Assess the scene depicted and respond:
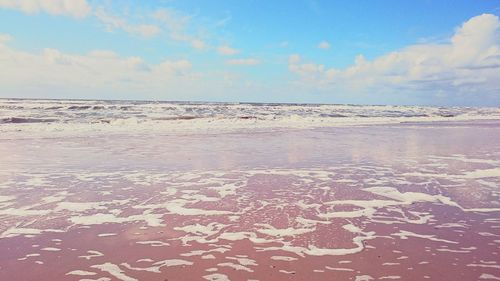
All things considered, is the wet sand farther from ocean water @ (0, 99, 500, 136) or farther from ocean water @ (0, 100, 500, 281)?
ocean water @ (0, 99, 500, 136)

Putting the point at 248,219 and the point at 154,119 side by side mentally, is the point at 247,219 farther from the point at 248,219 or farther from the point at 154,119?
the point at 154,119

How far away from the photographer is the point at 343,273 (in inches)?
149

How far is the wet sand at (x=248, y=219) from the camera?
12.8 ft

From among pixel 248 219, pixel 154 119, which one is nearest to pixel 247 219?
pixel 248 219

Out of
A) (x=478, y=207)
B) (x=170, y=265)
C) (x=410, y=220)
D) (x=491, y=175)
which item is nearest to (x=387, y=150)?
(x=491, y=175)

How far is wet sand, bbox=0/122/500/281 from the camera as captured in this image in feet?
12.8

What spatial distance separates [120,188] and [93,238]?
274 cm

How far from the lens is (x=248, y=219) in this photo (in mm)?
5551

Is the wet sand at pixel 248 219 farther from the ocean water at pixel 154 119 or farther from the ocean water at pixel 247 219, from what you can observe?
the ocean water at pixel 154 119

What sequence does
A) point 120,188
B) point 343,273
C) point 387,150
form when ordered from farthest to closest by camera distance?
point 387,150
point 120,188
point 343,273

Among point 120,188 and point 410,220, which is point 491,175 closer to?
point 410,220

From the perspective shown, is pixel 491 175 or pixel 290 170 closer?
pixel 491 175

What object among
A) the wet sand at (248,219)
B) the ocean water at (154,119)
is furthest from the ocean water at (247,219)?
the ocean water at (154,119)

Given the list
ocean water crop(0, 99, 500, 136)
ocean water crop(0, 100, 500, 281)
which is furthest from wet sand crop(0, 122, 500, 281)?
ocean water crop(0, 99, 500, 136)
